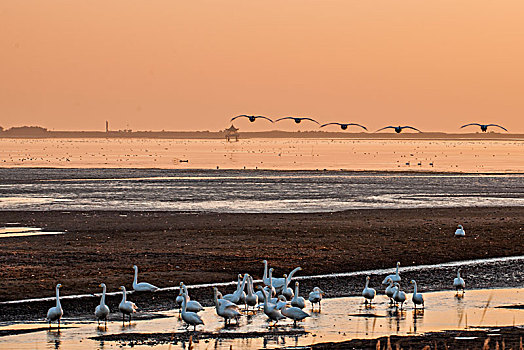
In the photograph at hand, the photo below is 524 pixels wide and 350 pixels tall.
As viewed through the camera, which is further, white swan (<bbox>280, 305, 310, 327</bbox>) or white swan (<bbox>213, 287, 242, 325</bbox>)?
white swan (<bbox>280, 305, 310, 327</bbox>)

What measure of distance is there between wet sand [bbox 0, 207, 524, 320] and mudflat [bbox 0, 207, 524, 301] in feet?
0.12

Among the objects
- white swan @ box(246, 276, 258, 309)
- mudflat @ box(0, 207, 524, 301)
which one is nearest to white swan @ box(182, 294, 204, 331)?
white swan @ box(246, 276, 258, 309)

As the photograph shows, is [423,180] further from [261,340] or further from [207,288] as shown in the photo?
[261,340]

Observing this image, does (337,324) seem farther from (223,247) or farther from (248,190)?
(248,190)

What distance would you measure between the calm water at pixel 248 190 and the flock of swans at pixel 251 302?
23.9m

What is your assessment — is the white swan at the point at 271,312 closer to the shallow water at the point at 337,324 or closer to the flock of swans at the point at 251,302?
the flock of swans at the point at 251,302

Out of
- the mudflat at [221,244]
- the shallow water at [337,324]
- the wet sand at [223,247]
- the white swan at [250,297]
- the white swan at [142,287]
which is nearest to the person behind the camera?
the shallow water at [337,324]

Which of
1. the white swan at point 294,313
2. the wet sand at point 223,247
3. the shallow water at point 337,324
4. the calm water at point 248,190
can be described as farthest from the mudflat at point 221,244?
the white swan at point 294,313

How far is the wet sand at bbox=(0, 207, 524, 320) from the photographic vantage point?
25656mm

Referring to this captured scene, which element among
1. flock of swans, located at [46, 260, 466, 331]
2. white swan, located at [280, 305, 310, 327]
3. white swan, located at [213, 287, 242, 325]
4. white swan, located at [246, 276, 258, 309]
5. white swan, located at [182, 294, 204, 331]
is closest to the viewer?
white swan, located at [182, 294, 204, 331]

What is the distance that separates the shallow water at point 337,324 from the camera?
18.6 m

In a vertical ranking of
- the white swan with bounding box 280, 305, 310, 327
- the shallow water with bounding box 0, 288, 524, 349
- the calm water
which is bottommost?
the shallow water with bounding box 0, 288, 524, 349

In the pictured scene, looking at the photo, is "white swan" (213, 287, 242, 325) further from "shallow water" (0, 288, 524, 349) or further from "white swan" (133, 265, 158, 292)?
"white swan" (133, 265, 158, 292)

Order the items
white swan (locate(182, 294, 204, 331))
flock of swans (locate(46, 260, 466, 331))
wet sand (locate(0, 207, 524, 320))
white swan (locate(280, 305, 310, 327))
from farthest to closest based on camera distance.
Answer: wet sand (locate(0, 207, 524, 320)), white swan (locate(280, 305, 310, 327)), flock of swans (locate(46, 260, 466, 331)), white swan (locate(182, 294, 204, 331))
